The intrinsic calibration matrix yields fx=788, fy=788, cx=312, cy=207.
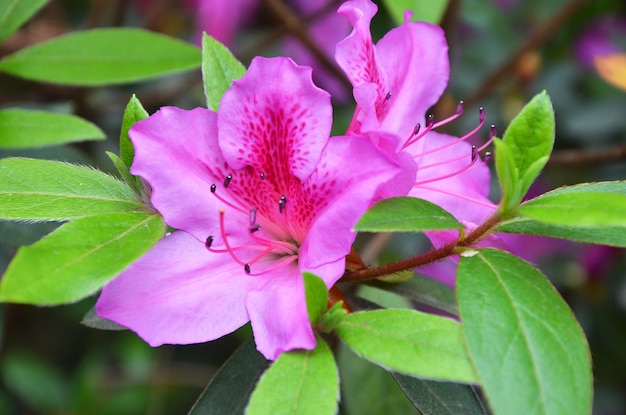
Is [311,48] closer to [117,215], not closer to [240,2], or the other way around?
[240,2]

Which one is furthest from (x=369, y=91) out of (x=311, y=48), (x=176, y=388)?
(x=176, y=388)

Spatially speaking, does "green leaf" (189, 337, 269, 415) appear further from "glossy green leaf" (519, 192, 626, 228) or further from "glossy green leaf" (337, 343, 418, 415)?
"glossy green leaf" (519, 192, 626, 228)

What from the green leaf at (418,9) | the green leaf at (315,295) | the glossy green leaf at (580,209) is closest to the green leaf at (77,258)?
the green leaf at (315,295)

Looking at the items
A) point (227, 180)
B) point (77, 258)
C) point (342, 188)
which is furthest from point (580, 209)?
point (77, 258)

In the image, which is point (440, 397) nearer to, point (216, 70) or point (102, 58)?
point (216, 70)

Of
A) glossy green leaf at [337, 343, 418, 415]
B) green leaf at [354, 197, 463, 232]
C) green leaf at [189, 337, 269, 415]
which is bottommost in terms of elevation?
glossy green leaf at [337, 343, 418, 415]

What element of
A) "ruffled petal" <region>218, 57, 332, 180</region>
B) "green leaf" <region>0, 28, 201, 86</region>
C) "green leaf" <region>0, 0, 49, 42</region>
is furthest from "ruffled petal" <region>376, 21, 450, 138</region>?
"green leaf" <region>0, 0, 49, 42</region>

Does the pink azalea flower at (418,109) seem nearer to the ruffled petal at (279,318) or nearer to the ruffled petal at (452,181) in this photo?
the ruffled petal at (452,181)
